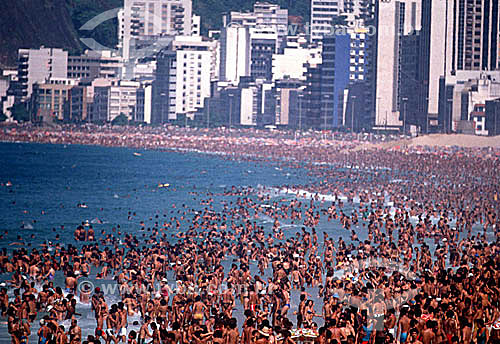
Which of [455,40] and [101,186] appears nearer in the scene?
[101,186]

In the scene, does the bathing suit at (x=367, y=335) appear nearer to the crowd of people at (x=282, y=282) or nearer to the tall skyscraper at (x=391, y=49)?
the crowd of people at (x=282, y=282)

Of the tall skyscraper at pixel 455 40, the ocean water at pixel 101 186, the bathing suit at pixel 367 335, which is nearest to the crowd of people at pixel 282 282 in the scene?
the bathing suit at pixel 367 335

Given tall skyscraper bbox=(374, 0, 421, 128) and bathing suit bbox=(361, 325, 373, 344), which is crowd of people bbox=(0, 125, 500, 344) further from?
tall skyscraper bbox=(374, 0, 421, 128)

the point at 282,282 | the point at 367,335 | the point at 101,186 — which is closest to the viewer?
the point at 367,335

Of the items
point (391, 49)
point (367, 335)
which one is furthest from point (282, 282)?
point (391, 49)

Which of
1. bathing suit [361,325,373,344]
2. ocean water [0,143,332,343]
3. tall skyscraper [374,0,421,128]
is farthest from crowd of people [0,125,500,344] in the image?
tall skyscraper [374,0,421,128]

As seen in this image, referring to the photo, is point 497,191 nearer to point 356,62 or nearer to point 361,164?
point 361,164

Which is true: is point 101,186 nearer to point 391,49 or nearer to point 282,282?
point 282,282
